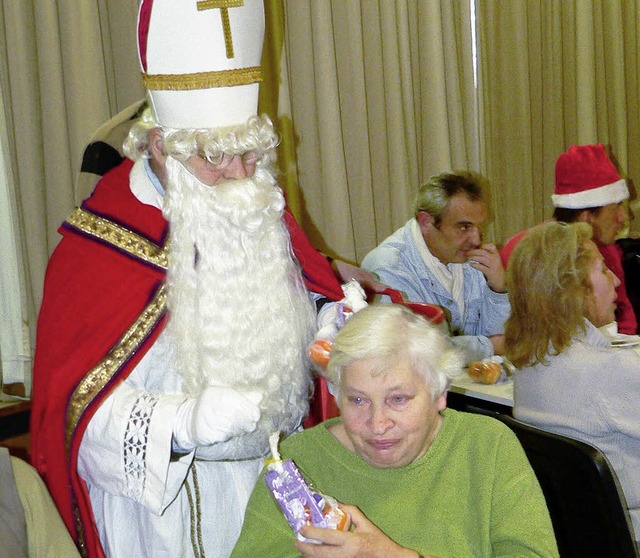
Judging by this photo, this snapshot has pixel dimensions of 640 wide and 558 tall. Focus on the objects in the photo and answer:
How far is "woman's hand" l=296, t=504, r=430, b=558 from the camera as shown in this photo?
159 cm

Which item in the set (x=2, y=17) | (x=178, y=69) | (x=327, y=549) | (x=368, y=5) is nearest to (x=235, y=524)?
(x=327, y=549)

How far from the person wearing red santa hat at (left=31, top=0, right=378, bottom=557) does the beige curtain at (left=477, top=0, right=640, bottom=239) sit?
3.79 m

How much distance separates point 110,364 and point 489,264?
2.39 m

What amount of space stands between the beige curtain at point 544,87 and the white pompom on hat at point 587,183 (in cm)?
129

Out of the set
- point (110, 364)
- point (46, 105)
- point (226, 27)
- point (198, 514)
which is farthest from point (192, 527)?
point (46, 105)

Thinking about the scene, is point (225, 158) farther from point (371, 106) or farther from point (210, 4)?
point (371, 106)

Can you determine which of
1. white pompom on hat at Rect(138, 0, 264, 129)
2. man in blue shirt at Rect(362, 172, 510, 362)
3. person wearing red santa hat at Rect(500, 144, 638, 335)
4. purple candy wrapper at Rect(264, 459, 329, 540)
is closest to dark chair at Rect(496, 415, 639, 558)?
purple candy wrapper at Rect(264, 459, 329, 540)

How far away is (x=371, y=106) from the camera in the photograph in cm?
466

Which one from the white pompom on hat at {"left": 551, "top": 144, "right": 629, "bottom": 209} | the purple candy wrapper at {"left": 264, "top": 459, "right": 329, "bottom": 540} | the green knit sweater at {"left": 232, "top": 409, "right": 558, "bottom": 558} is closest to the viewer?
the purple candy wrapper at {"left": 264, "top": 459, "right": 329, "bottom": 540}

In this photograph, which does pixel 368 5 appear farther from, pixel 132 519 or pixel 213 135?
pixel 132 519

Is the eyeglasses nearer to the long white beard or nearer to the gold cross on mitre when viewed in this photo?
the long white beard

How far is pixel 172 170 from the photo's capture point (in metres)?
1.88

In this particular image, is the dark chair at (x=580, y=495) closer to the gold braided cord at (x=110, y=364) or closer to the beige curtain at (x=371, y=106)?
the gold braided cord at (x=110, y=364)

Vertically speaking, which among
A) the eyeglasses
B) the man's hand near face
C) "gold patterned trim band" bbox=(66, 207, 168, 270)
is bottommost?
the man's hand near face
